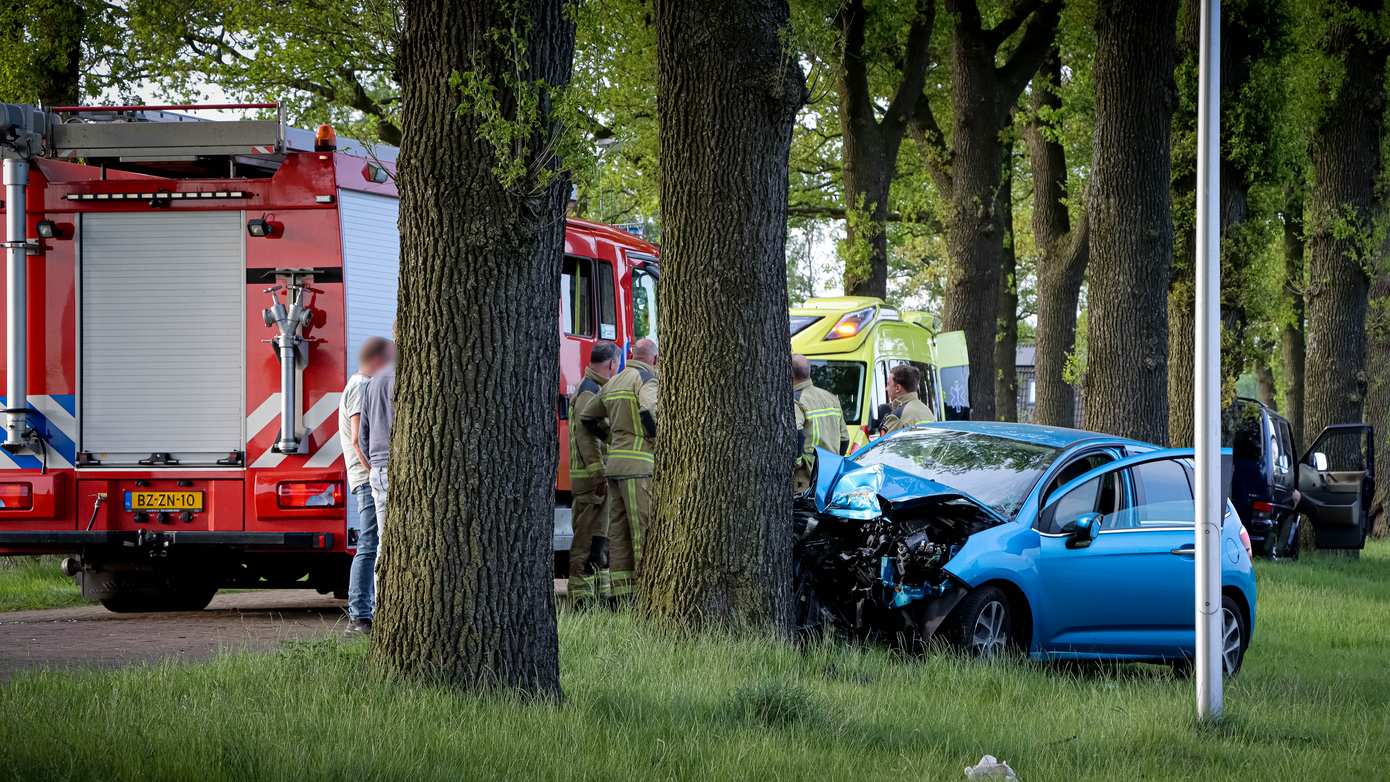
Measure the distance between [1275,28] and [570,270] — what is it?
33.7 ft

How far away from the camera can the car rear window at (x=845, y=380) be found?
1858 centimetres

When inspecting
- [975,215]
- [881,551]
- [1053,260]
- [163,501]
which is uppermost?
[975,215]

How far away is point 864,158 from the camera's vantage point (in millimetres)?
20125

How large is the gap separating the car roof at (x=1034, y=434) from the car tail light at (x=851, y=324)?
6939 millimetres

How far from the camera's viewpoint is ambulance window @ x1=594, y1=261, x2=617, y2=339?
44.3 feet

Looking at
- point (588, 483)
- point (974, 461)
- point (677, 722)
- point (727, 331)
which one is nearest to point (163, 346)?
point (588, 483)

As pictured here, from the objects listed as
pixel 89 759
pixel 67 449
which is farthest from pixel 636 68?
pixel 89 759

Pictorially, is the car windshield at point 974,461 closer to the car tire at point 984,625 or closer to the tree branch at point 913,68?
the car tire at point 984,625

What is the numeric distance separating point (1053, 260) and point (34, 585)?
1412 cm

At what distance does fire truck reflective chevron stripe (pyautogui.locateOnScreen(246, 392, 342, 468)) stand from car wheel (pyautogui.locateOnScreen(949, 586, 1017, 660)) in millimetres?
4082

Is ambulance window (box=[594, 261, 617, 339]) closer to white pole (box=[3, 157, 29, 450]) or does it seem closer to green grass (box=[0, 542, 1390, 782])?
green grass (box=[0, 542, 1390, 782])

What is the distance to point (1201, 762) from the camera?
710 centimetres

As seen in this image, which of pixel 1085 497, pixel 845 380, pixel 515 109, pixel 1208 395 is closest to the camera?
pixel 515 109

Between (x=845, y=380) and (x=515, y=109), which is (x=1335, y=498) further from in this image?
(x=515, y=109)
